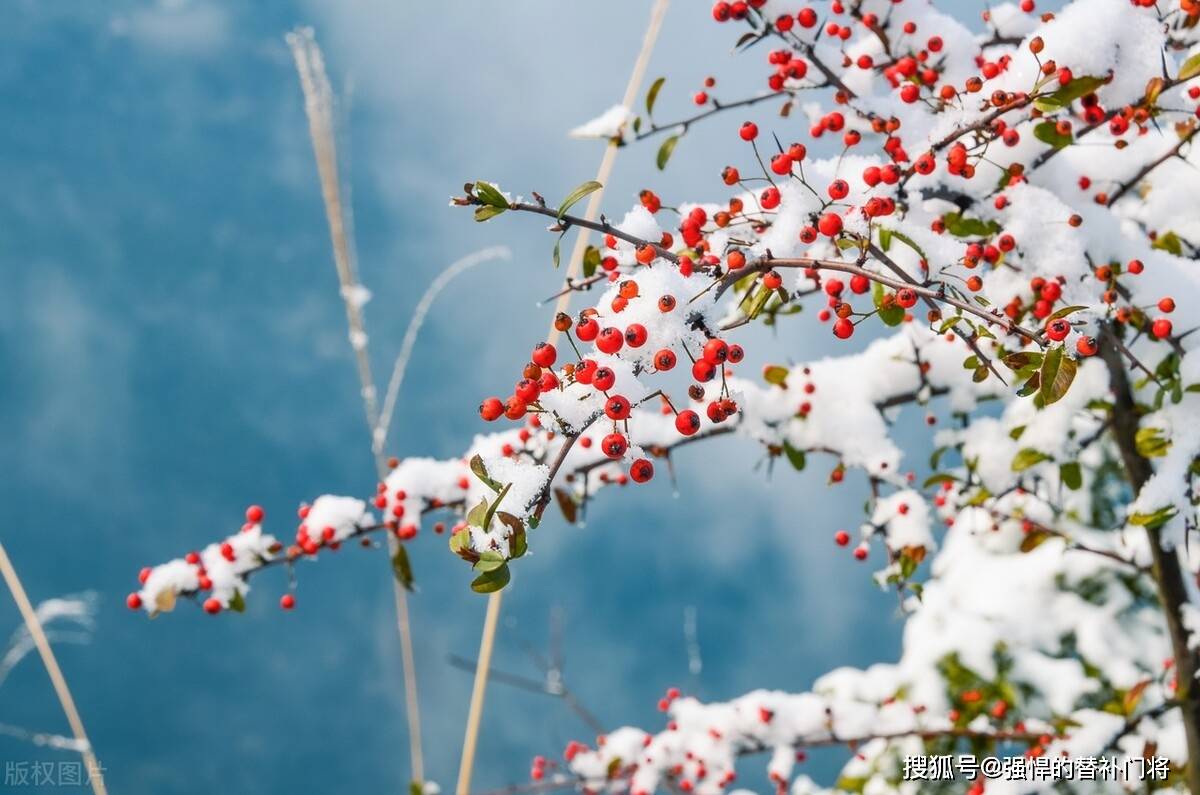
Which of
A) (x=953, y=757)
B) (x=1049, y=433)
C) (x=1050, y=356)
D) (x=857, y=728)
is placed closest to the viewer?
(x=1050, y=356)

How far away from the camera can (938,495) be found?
3004 millimetres

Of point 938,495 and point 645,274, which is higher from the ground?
point 938,495

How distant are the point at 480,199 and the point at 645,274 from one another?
1.06 ft

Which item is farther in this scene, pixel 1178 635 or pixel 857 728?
pixel 857 728

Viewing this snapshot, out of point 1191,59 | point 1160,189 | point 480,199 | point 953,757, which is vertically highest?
point 1160,189

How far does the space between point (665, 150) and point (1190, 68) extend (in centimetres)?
141

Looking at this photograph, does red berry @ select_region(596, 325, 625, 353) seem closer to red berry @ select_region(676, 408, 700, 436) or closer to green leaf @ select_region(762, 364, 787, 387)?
red berry @ select_region(676, 408, 700, 436)

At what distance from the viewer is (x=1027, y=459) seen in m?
2.60

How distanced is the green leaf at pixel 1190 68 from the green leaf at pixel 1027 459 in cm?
121

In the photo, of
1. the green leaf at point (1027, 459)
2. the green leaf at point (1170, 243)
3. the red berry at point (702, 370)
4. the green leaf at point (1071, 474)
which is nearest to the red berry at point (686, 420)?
the red berry at point (702, 370)

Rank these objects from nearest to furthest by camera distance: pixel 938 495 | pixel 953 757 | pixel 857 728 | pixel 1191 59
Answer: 1. pixel 1191 59
2. pixel 938 495
3. pixel 953 757
4. pixel 857 728

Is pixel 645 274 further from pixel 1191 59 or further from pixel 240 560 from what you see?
pixel 240 560

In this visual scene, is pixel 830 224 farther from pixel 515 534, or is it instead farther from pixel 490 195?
pixel 515 534

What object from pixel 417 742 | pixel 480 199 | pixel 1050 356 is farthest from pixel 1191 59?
pixel 417 742
